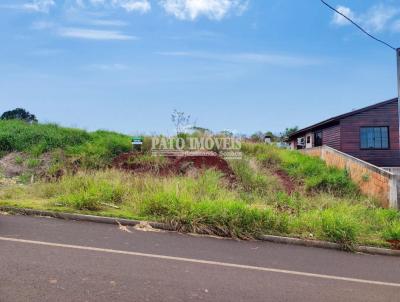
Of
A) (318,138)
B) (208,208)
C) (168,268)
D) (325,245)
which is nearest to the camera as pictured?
(168,268)

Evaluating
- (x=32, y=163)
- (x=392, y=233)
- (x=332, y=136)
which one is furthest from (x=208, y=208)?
(x=332, y=136)

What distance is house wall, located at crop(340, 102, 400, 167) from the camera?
2817 cm

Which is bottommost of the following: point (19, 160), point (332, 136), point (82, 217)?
point (82, 217)

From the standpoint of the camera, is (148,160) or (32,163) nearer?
(32,163)

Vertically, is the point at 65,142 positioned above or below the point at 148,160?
above

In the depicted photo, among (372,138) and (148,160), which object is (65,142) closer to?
(148,160)

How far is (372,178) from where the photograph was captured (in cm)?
1609

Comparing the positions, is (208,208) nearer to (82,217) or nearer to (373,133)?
(82,217)

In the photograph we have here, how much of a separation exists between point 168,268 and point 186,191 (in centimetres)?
409

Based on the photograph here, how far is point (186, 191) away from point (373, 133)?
23.6 meters

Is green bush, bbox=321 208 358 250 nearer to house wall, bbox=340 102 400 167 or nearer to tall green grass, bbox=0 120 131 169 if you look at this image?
tall green grass, bbox=0 120 131 169

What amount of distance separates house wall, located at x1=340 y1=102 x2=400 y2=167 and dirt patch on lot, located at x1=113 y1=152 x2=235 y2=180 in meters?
15.7

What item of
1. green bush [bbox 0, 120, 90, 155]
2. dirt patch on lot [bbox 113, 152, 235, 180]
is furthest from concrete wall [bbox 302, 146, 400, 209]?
green bush [bbox 0, 120, 90, 155]

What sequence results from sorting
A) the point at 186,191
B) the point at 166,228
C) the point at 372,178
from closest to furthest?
the point at 166,228 → the point at 186,191 → the point at 372,178
